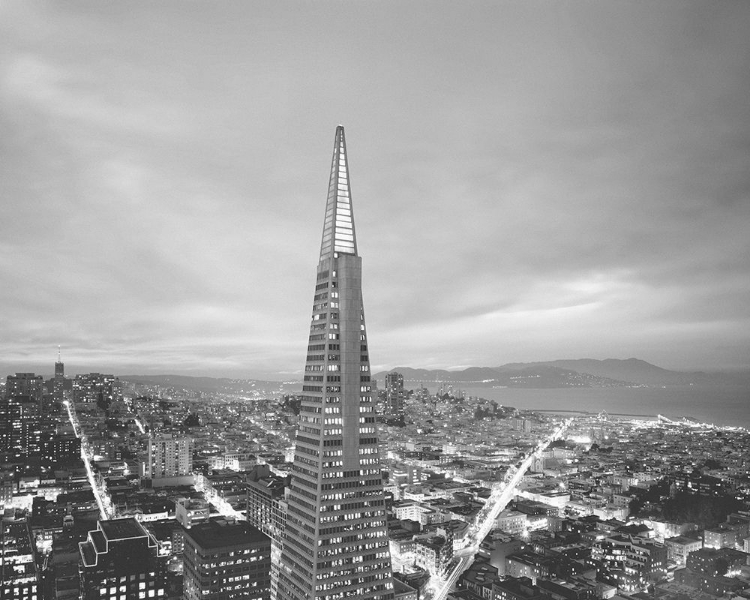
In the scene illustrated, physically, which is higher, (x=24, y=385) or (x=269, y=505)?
(x=24, y=385)

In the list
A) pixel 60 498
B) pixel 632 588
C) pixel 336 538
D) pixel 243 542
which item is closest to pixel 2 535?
pixel 60 498

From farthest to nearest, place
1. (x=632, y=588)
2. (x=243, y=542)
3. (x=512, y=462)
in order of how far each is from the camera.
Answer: (x=512, y=462) → (x=632, y=588) → (x=243, y=542)

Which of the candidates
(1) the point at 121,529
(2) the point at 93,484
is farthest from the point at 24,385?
(1) the point at 121,529

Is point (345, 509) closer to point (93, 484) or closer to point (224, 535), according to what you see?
point (224, 535)

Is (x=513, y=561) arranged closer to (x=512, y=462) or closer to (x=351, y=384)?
(x=351, y=384)

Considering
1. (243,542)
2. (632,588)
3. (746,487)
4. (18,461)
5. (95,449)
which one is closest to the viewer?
(243,542)

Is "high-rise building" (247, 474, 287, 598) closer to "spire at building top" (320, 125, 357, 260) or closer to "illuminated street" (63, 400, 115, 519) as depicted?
"illuminated street" (63, 400, 115, 519)

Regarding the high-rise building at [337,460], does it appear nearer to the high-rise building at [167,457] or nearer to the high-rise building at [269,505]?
the high-rise building at [269,505]

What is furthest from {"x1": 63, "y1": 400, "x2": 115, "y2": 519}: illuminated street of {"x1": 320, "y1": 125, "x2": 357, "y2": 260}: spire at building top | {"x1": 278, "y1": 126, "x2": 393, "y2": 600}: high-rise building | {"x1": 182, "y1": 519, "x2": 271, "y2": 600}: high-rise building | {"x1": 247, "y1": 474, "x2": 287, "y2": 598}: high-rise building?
{"x1": 320, "y1": 125, "x2": 357, "y2": 260}: spire at building top
